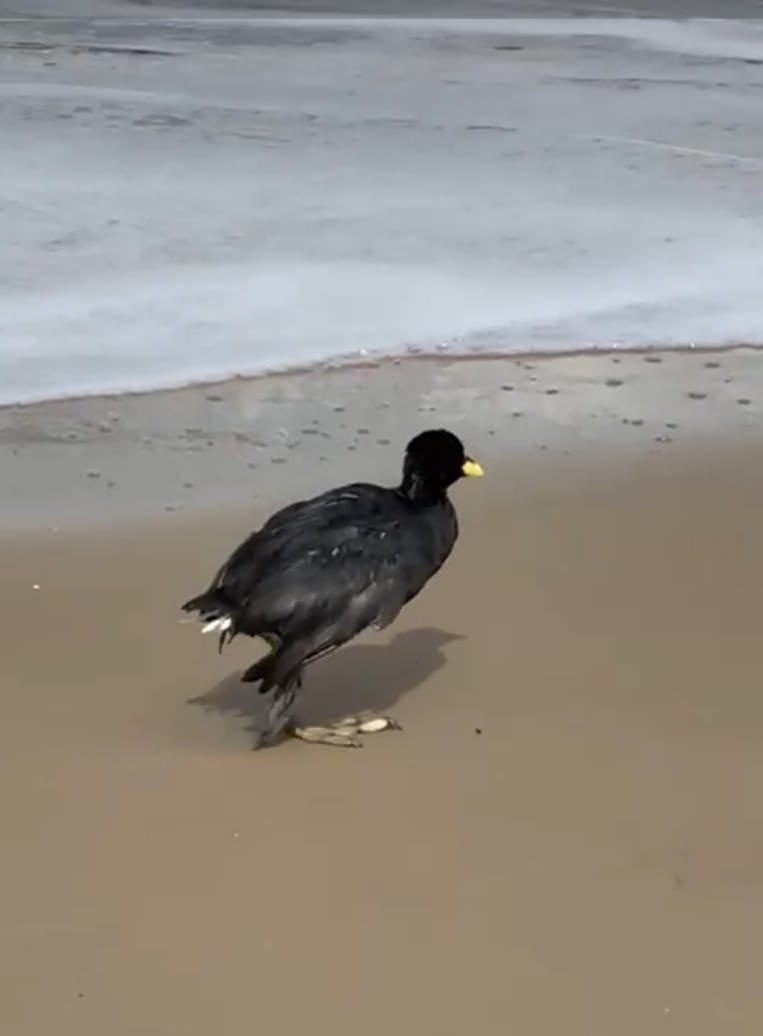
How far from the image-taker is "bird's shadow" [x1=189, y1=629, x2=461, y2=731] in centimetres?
476

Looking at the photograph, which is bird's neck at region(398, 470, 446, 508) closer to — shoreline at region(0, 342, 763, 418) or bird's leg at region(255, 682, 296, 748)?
bird's leg at region(255, 682, 296, 748)

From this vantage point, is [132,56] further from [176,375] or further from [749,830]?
[749,830]

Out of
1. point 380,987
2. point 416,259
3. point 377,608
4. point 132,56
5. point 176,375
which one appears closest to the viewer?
point 380,987

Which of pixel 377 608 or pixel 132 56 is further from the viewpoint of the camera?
pixel 132 56

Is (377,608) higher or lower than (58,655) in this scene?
higher

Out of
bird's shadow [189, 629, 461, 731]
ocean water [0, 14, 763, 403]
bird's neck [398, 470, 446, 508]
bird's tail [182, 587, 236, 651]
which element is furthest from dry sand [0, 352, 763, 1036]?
ocean water [0, 14, 763, 403]

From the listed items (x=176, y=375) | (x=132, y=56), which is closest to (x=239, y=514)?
(x=176, y=375)

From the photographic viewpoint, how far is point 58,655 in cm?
494

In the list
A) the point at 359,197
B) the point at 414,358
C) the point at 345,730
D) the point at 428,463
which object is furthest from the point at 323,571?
the point at 359,197

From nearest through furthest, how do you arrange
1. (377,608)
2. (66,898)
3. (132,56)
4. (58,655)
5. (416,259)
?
(66,898) → (377,608) → (58,655) → (416,259) → (132,56)

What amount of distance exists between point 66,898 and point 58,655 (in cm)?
A: 121

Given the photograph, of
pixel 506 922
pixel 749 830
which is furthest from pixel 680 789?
pixel 506 922

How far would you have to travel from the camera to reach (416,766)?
438 centimetres

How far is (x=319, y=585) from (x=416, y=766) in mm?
470
